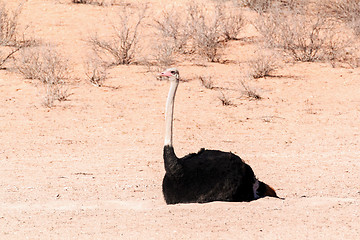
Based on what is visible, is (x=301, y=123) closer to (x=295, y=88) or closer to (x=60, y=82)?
(x=295, y=88)

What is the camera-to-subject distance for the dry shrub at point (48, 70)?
42.3 feet

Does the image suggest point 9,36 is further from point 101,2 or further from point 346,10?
point 346,10

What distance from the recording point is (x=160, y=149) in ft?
32.7

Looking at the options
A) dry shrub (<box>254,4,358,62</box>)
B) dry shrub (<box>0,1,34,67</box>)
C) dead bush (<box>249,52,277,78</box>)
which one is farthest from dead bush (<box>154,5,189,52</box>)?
dry shrub (<box>0,1,34,67</box>)

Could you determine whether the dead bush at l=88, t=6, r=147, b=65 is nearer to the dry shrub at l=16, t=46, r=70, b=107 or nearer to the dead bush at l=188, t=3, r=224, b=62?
the dry shrub at l=16, t=46, r=70, b=107

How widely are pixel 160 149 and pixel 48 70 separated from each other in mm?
4722

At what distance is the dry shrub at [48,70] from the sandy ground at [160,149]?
0.66 ft

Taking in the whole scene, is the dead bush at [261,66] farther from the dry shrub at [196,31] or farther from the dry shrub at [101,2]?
the dry shrub at [101,2]

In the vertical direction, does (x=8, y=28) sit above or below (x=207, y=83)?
above

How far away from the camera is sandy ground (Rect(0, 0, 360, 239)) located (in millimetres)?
5664

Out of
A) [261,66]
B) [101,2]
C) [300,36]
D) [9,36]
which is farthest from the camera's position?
[101,2]

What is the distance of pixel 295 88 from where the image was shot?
559 inches

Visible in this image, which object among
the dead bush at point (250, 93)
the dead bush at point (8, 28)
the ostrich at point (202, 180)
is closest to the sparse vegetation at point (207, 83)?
the dead bush at point (250, 93)

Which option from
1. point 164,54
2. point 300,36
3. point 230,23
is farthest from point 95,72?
point 300,36
